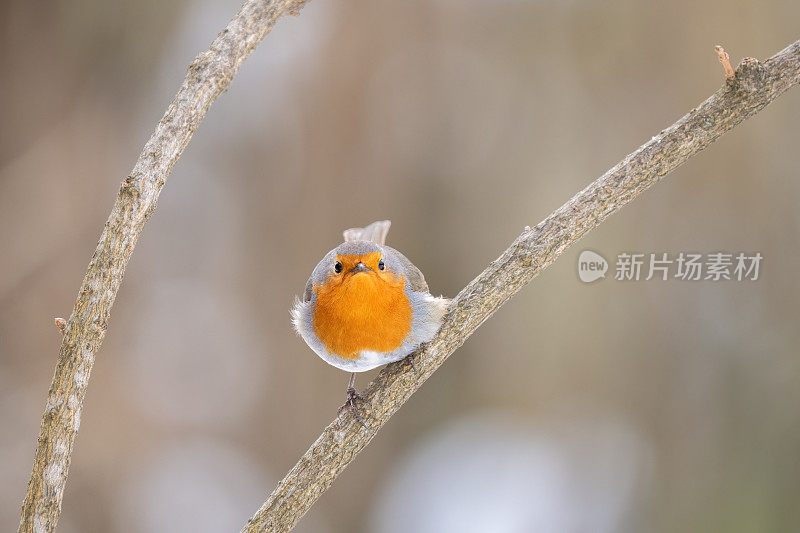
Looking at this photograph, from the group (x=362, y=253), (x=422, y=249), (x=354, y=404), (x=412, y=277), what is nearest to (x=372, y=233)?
(x=412, y=277)

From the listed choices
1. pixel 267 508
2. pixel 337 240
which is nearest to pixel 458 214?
pixel 337 240

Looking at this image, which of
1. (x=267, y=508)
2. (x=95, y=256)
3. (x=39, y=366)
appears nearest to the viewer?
(x=95, y=256)

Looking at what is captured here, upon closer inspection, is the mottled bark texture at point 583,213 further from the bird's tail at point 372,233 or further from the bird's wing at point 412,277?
the bird's tail at point 372,233

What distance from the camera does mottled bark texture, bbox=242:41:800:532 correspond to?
2082 mm

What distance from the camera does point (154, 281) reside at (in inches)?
148

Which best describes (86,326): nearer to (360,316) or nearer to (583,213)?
(360,316)

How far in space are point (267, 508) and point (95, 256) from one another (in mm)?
780

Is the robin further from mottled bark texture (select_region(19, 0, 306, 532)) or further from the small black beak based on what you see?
mottled bark texture (select_region(19, 0, 306, 532))

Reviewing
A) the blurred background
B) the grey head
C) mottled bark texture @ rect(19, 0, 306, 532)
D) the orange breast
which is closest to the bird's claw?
the orange breast

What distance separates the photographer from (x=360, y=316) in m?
2.03

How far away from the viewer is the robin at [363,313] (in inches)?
79.7

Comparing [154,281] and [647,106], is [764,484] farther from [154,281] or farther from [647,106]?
[154,281]

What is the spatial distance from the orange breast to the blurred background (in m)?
1.80

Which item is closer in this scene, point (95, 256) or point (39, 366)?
point (95, 256)
